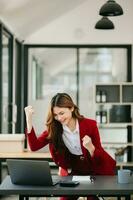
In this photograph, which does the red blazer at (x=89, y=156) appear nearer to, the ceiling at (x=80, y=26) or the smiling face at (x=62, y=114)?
the smiling face at (x=62, y=114)

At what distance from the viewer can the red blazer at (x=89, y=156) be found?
344 centimetres

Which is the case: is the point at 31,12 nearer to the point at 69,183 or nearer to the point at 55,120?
the point at 55,120

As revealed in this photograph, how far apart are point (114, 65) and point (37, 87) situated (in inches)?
61.0

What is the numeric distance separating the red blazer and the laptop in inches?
13.6

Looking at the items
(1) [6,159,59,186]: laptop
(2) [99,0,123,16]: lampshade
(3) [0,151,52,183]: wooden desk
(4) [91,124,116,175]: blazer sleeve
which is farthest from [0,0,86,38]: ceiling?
(1) [6,159,59,186]: laptop

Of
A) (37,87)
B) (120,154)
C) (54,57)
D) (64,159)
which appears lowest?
(120,154)

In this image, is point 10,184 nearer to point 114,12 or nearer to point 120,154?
point 114,12

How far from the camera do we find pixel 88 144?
3.30 m

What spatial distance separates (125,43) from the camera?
9281 millimetres

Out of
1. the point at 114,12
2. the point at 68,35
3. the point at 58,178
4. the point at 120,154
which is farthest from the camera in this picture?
the point at 68,35

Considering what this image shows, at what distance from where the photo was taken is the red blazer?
3.44 m

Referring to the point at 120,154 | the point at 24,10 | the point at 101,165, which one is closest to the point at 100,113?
the point at 120,154

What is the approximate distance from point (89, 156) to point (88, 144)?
16cm

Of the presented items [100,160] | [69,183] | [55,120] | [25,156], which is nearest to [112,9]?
[25,156]
